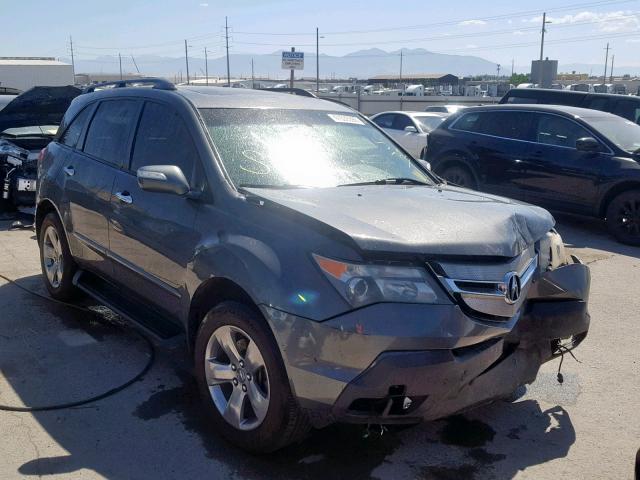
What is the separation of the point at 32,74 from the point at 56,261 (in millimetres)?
43887

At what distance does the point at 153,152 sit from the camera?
4309 millimetres

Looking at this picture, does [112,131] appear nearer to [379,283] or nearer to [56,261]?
[56,261]

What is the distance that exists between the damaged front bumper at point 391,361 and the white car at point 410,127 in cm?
1242

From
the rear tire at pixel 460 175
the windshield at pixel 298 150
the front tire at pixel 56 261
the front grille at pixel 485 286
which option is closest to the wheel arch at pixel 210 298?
the windshield at pixel 298 150

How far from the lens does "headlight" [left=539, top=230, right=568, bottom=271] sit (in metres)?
3.54

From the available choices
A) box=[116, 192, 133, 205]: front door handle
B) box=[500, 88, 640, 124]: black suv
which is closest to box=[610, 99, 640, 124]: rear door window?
box=[500, 88, 640, 124]: black suv

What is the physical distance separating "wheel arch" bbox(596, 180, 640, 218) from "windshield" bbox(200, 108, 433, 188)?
4984 millimetres

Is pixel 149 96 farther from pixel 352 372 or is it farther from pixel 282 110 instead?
pixel 352 372

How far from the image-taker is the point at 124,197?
435cm

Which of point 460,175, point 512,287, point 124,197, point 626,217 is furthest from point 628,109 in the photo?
point 124,197

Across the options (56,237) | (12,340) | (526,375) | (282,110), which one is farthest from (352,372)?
(56,237)

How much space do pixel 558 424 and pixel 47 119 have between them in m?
8.17

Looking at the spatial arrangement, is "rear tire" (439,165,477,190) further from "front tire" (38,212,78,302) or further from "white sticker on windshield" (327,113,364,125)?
"front tire" (38,212,78,302)

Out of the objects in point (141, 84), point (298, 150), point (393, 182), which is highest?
point (141, 84)
